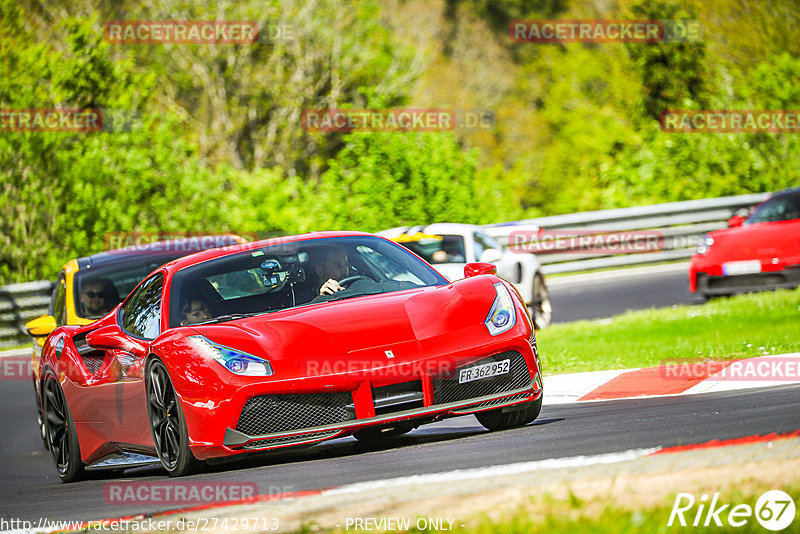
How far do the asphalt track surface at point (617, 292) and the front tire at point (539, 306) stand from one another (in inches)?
12.3

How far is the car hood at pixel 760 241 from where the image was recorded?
47.4 ft

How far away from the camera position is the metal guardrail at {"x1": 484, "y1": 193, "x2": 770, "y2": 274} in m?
21.1

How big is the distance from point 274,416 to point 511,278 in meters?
9.05

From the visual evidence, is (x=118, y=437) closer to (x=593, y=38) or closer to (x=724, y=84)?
(x=724, y=84)

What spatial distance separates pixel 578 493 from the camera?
4359 mm
